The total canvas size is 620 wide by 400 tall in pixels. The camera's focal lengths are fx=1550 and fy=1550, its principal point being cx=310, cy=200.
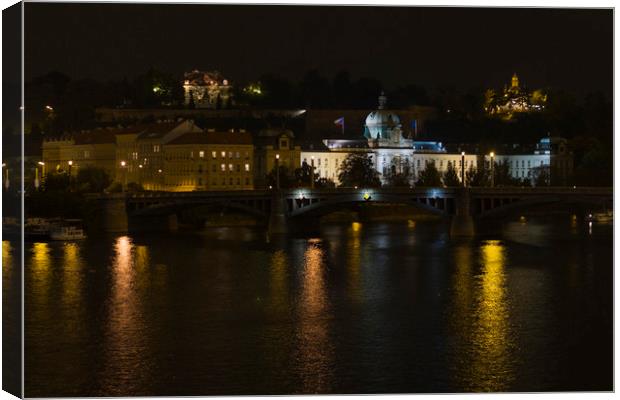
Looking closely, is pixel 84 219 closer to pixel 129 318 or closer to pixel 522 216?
pixel 522 216

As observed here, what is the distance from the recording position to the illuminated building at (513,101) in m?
71.9

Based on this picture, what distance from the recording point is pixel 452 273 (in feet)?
83.1

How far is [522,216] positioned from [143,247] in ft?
54.3

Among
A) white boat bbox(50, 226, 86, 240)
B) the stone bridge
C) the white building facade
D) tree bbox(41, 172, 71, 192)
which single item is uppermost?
the white building facade

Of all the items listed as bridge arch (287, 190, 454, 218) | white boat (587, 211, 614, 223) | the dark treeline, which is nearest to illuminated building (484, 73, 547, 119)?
the dark treeline

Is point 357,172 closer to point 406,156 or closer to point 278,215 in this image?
point 406,156

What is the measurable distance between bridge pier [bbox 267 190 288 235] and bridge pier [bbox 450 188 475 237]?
156 inches

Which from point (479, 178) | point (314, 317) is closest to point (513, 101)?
point (479, 178)

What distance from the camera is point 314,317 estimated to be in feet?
64.4

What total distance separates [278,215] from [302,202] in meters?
0.99

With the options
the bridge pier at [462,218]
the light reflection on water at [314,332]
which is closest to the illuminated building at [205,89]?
the bridge pier at [462,218]

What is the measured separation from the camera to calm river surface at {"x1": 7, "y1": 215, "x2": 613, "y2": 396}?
49.5 feet

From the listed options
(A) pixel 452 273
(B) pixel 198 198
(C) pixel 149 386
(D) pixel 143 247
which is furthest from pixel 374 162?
(C) pixel 149 386

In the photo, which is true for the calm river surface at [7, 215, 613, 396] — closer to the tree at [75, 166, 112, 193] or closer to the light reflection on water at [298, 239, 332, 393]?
the light reflection on water at [298, 239, 332, 393]
